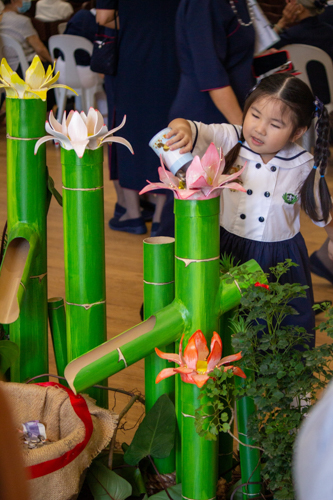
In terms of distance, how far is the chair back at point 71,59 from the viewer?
4.54 m

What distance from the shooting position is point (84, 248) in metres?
1.04

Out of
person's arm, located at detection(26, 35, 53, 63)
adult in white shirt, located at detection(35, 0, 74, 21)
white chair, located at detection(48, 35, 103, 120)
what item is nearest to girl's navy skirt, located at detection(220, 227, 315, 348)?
white chair, located at detection(48, 35, 103, 120)

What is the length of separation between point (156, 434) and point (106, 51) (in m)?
1.93

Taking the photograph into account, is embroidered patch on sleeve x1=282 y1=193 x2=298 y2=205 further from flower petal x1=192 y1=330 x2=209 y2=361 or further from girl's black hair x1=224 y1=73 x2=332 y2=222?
flower petal x1=192 y1=330 x2=209 y2=361

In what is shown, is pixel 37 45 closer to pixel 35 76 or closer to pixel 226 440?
pixel 35 76

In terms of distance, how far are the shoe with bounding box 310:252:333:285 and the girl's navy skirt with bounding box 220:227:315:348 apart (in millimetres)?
1265

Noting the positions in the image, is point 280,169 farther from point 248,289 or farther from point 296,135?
point 248,289

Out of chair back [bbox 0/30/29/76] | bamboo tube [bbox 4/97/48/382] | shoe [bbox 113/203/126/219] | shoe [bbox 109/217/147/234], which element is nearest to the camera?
bamboo tube [bbox 4/97/48/382]

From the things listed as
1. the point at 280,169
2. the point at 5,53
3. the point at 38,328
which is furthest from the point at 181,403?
the point at 5,53

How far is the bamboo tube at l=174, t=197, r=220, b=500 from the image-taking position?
90 cm

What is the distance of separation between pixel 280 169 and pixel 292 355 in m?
0.44

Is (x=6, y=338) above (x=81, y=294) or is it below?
below

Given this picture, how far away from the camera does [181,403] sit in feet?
3.18

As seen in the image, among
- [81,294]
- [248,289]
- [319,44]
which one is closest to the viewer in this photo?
[248,289]
